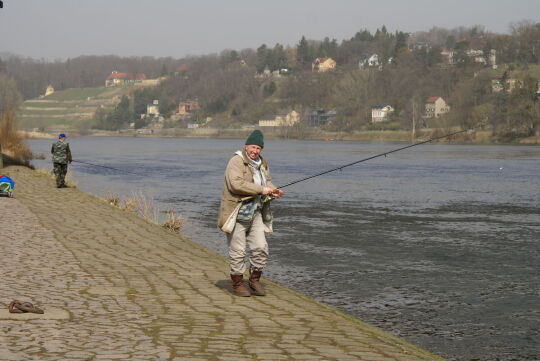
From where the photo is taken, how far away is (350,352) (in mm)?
6367

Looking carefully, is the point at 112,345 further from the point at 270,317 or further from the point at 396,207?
the point at 396,207

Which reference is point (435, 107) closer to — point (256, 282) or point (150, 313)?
point (256, 282)

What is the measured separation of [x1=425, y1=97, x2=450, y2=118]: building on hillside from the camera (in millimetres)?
138663

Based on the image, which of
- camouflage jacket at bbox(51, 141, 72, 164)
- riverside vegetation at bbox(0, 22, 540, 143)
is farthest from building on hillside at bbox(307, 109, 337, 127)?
camouflage jacket at bbox(51, 141, 72, 164)

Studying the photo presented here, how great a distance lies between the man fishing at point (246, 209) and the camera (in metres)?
8.52

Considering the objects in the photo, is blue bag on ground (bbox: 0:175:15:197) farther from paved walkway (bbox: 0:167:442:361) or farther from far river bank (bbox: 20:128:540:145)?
far river bank (bbox: 20:128:540:145)

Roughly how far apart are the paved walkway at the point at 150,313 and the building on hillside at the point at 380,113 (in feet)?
451

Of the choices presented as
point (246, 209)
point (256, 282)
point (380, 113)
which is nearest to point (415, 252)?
point (256, 282)

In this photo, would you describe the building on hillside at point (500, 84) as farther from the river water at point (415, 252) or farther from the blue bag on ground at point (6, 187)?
the blue bag on ground at point (6, 187)

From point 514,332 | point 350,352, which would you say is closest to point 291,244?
point 514,332

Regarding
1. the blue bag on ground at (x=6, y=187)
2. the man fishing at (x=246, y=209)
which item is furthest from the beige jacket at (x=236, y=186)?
the blue bag on ground at (x=6, y=187)

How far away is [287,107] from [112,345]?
179 metres

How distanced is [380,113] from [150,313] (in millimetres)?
144265

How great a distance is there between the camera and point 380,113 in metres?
150
